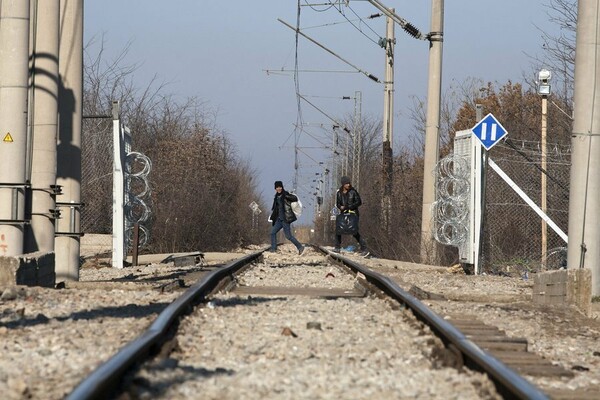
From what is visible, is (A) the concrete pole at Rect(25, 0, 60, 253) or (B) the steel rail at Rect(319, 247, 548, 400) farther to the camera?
(A) the concrete pole at Rect(25, 0, 60, 253)

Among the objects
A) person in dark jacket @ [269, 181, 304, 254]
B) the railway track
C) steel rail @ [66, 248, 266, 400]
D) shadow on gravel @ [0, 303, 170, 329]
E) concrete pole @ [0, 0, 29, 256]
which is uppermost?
concrete pole @ [0, 0, 29, 256]

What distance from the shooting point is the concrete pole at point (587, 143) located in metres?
14.6

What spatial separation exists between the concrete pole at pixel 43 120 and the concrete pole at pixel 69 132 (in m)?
1.14

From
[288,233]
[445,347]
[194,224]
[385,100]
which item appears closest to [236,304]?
[445,347]

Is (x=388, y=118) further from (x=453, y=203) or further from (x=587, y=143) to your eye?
(x=587, y=143)

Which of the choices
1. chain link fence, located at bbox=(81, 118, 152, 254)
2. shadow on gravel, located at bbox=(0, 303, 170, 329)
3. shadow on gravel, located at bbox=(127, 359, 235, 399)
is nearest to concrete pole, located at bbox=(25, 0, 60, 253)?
shadow on gravel, located at bbox=(0, 303, 170, 329)

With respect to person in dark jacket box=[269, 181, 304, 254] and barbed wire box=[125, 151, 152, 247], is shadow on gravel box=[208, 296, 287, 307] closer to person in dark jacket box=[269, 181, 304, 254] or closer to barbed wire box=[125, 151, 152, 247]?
barbed wire box=[125, 151, 152, 247]

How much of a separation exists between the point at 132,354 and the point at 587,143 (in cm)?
974

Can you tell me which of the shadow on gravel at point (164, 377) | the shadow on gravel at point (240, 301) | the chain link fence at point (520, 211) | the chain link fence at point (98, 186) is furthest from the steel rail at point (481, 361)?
the chain link fence at point (98, 186)

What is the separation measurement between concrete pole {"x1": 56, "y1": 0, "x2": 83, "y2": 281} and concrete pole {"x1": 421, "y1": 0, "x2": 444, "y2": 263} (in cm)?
1089

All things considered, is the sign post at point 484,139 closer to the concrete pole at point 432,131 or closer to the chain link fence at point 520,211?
the chain link fence at point 520,211

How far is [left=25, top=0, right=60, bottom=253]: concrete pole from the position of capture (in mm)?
15203

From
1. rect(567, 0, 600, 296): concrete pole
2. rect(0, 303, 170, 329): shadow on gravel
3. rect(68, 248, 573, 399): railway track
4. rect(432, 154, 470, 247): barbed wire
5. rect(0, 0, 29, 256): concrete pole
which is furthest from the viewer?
rect(432, 154, 470, 247): barbed wire

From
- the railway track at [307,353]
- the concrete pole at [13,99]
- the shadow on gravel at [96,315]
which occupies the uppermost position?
the concrete pole at [13,99]
